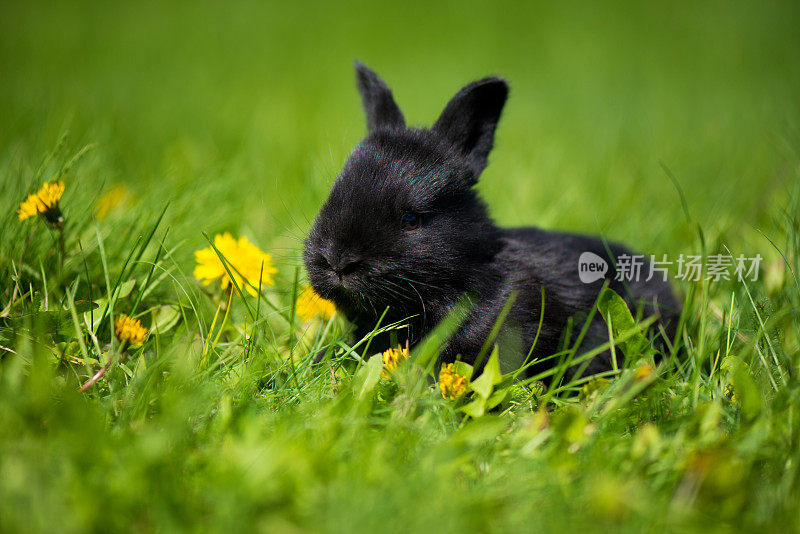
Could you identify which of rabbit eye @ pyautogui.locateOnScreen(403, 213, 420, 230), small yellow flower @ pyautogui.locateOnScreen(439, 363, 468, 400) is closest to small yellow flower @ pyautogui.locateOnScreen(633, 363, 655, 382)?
small yellow flower @ pyautogui.locateOnScreen(439, 363, 468, 400)

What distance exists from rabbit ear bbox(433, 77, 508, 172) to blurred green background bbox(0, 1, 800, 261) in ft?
1.88

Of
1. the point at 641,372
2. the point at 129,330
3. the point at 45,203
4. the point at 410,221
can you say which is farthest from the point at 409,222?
the point at 45,203

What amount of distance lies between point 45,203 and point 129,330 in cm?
63

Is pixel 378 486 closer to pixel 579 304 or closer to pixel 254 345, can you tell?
pixel 254 345

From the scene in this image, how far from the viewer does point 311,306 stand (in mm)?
2662

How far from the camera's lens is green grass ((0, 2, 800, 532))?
4.95 feet

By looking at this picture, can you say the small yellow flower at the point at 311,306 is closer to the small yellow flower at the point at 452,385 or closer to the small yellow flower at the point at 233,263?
the small yellow flower at the point at 233,263

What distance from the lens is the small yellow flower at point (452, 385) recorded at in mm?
2115

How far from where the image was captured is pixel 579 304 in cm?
273

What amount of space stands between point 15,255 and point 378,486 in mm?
1921

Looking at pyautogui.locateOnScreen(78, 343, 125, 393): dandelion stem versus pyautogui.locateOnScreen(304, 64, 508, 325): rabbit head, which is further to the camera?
pyautogui.locateOnScreen(304, 64, 508, 325): rabbit head

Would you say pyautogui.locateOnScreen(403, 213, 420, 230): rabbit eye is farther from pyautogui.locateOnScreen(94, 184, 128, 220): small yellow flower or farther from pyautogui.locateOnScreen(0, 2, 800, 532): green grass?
pyautogui.locateOnScreen(94, 184, 128, 220): small yellow flower

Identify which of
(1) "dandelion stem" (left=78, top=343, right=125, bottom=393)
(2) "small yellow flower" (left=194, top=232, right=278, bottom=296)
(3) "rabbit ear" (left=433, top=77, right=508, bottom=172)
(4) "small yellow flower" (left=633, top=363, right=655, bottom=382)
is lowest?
(1) "dandelion stem" (left=78, top=343, right=125, bottom=393)

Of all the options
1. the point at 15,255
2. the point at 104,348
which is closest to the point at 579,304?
the point at 104,348
